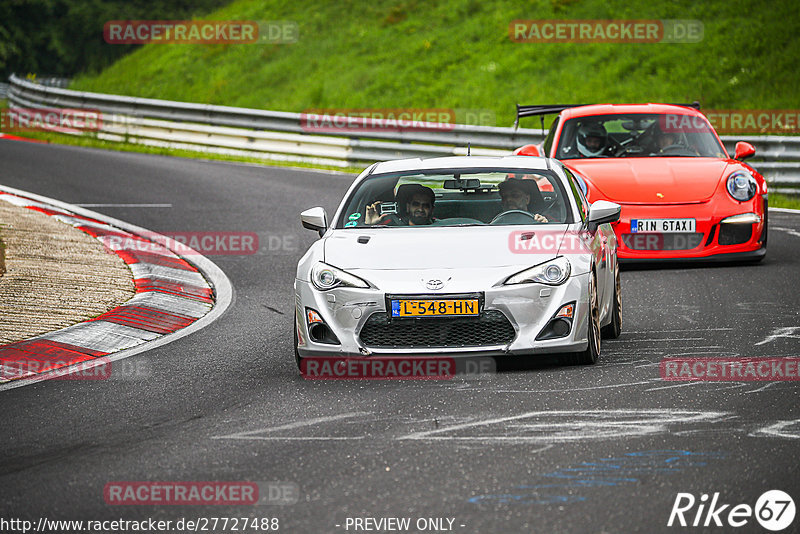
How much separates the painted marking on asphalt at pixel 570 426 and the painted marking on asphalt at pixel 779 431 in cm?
27

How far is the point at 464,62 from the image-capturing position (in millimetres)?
31922

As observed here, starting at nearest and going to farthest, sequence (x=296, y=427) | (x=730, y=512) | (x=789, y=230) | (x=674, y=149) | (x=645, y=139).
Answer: (x=730, y=512) → (x=296, y=427) → (x=674, y=149) → (x=645, y=139) → (x=789, y=230)

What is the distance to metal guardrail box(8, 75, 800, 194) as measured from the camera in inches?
714

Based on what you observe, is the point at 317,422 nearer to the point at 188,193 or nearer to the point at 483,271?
the point at 483,271

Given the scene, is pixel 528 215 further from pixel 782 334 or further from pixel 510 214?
pixel 782 334

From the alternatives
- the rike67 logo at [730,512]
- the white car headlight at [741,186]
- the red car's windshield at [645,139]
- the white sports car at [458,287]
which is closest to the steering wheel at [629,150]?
the red car's windshield at [645,139]

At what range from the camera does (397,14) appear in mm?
37281

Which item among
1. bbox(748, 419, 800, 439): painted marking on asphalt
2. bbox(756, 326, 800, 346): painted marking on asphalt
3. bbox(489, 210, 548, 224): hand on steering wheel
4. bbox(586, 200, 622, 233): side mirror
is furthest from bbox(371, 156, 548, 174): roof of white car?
bbox(748, 419, 800, 439): painted marking on asphalt

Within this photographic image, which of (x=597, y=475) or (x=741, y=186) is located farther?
(x=741, y=186)

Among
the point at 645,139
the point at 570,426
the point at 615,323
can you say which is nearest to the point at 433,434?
the point at 570,426

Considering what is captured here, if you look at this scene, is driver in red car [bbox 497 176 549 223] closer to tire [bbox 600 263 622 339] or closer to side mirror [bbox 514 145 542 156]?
tire [bbox 600 263 622 339]

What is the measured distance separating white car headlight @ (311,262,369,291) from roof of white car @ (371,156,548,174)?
1.40 meters

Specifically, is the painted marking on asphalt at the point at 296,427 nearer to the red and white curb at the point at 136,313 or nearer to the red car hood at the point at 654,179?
the red and white curb at the point at 136,313

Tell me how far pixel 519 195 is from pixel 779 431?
120 inches
